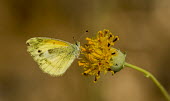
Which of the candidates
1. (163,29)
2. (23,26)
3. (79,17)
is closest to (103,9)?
(79,17)

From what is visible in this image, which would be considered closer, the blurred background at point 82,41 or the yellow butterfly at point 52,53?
the yellow butterfly at point 52,53

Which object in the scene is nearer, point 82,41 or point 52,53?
point 52,53

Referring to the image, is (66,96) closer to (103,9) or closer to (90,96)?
(90,96)

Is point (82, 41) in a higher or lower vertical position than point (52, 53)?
lower

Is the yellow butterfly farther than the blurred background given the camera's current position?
No
